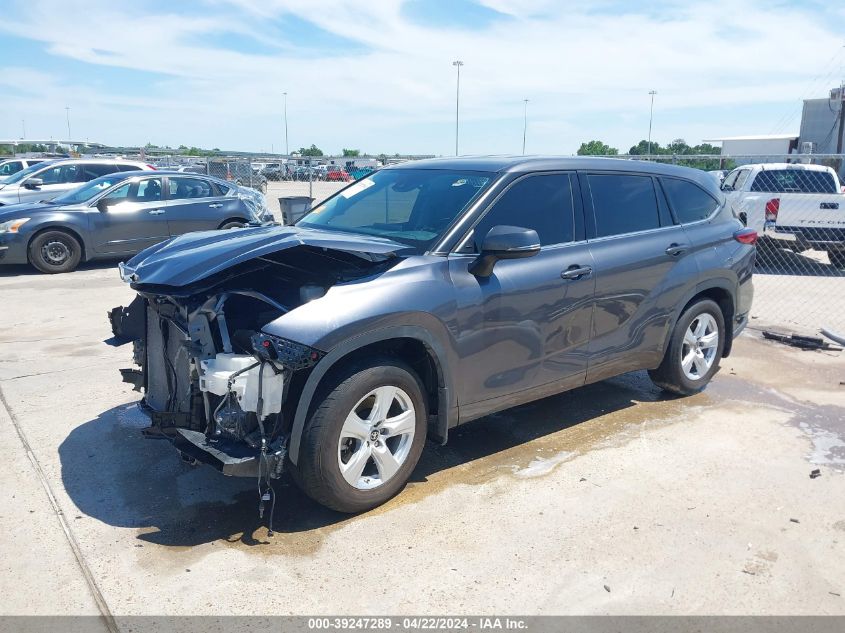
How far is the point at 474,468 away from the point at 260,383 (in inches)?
65.5

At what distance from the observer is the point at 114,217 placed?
11797 mm

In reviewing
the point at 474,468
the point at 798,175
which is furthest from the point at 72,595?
the point at 798,175

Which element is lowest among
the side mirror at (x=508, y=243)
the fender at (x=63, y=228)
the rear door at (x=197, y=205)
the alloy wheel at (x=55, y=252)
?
the alloy wheel at (x=55, y=252)

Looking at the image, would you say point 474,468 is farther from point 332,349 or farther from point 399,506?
point 332,349

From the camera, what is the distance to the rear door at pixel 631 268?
490 centimetres

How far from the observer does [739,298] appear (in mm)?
5980

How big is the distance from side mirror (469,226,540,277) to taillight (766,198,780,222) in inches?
398

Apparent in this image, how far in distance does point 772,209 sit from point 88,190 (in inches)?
463

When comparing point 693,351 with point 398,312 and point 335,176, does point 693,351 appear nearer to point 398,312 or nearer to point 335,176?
point 398,312

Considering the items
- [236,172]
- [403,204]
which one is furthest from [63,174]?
[403,204]

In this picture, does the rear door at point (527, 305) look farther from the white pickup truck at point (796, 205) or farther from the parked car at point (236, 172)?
the parked car at point (236, 172)

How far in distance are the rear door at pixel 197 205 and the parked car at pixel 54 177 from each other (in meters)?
3.26

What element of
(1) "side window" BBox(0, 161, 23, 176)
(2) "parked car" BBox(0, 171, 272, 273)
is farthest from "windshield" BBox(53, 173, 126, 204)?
(1) "side window" BBox(0, 161, 23, 176)

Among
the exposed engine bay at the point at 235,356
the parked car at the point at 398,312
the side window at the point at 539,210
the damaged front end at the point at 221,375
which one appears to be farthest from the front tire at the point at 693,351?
the damaged front end at the point at 221,375
